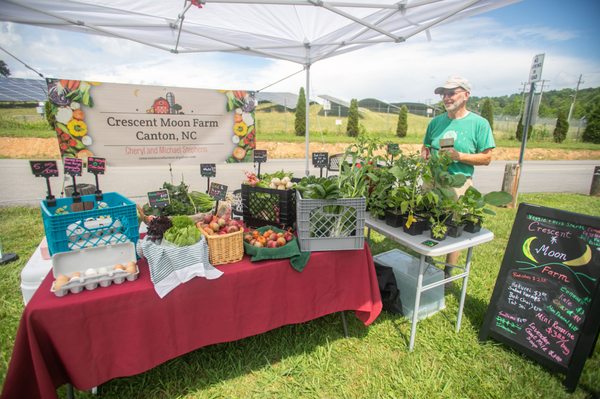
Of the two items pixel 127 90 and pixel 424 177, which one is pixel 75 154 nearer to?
pixel 127 90

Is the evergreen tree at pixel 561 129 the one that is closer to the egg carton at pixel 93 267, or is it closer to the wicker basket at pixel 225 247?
the wicker basket at pixel 225 247

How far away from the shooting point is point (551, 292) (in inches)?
79.7

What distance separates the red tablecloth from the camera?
129 centimetres

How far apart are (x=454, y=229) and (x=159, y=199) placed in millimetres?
2004

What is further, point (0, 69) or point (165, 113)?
point (0, 69)

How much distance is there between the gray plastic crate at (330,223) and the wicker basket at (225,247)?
36 centimetres

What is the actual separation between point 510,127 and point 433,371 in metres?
27.9

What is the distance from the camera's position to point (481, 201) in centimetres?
205

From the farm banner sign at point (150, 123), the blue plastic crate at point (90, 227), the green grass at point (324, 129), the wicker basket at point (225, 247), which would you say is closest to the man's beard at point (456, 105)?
the wicker basket at point (225, 247)

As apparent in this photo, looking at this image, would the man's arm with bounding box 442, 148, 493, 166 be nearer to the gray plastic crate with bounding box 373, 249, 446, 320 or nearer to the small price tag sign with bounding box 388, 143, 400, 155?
the small price tag sign with bounding box 388, 143, 400, 155

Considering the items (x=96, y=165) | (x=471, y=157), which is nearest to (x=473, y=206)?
(x=471, y=157)

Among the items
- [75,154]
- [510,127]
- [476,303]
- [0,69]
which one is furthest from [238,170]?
[510,127]

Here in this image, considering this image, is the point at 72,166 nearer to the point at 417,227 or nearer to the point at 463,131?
the point at 417,227

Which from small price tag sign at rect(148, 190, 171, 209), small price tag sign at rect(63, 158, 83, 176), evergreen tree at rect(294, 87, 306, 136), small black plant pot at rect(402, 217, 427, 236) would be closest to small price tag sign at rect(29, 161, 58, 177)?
small price tag sign at rect(63, 158, 83, 176)
